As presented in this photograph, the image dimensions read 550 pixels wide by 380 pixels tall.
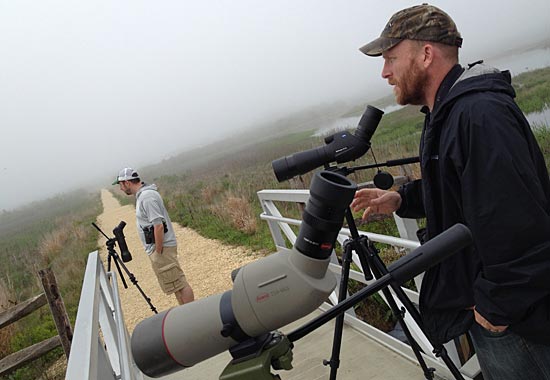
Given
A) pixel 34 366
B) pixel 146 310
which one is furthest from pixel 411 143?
pixel 34 366

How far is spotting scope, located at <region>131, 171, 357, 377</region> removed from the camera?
92 centimetres

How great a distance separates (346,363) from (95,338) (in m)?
1.93

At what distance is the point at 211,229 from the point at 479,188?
9.98 meters

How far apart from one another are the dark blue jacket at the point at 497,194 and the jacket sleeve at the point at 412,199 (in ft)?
1.83

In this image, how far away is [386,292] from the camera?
6.12 ft

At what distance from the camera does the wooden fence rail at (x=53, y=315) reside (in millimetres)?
4379

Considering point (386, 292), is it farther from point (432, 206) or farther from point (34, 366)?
point (34, 366)

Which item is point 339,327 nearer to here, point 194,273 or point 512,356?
point 512,356

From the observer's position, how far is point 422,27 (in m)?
1.37

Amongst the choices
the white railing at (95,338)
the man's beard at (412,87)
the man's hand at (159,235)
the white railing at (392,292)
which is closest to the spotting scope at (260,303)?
the white railing at (95,338)

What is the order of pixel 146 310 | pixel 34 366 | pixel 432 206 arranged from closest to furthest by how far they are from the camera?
pixel 432 206, pixel 34 366, pixel 146 310

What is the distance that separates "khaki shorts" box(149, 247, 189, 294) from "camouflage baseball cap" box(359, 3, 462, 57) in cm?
408

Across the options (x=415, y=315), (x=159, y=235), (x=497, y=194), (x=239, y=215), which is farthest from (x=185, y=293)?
(x=239, y=215)

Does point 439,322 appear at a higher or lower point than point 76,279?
higher
